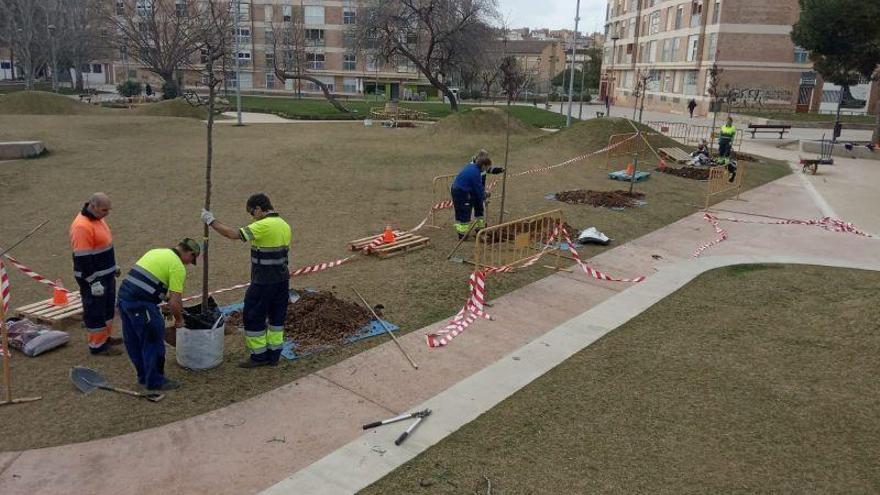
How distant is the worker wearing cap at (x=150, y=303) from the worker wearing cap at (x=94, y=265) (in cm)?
93

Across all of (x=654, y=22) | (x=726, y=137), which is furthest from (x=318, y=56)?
(x=726, y=137)

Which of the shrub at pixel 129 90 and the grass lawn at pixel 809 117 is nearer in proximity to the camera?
the grass lawn at pixel 809 117

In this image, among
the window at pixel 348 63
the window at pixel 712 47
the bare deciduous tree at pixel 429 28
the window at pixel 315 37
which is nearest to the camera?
the bare deciduous tree at pixel 429 28

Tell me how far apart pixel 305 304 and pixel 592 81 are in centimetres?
9354

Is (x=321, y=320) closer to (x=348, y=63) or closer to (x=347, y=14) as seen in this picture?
(x=348, y=63)

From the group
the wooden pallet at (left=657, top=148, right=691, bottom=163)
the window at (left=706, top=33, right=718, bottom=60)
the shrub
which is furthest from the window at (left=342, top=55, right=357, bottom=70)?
the wooden pallet at (left=657, top=148, right=691, bottom=163)

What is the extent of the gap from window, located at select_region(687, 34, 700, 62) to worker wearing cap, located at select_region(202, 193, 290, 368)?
5939 centimetres

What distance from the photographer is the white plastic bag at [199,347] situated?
634cm

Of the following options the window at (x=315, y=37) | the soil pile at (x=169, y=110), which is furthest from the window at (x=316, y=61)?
the soil pile at (x=169, y=110)

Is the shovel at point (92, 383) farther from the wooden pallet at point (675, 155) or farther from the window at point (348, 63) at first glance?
the window at point (348, 63)

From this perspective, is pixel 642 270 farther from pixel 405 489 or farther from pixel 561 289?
pixel 405 489

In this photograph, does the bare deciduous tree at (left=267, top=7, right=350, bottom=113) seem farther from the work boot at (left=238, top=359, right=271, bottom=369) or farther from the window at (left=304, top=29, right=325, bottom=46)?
the work boot at (left=238, top=359, right=271, bottom=369)

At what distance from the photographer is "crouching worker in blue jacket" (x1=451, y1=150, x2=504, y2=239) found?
37.2 ft

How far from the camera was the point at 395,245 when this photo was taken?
36.2ft
